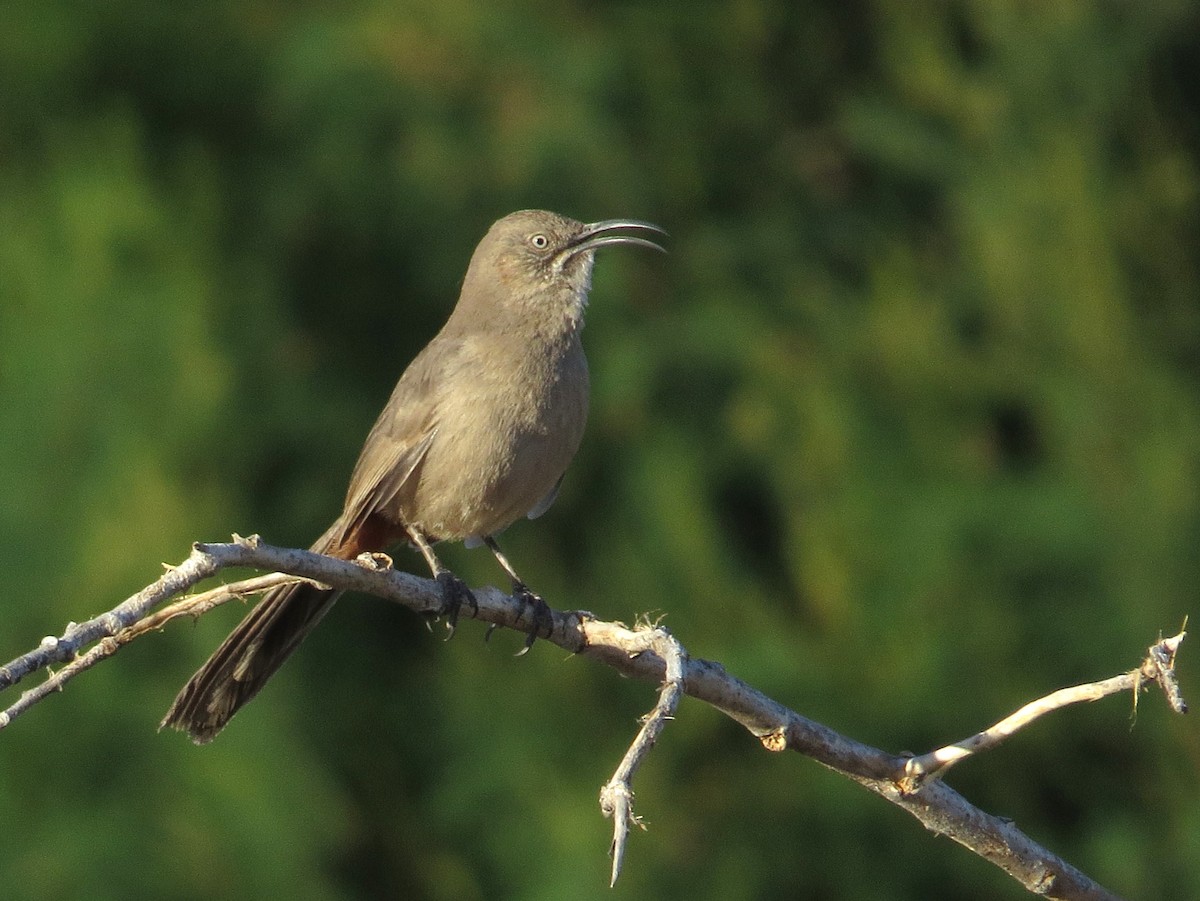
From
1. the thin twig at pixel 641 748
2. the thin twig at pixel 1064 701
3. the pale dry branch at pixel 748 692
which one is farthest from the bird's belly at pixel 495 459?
the thin twig at pixel 1064 701

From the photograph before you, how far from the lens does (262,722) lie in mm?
8859

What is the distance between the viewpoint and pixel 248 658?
521 cm

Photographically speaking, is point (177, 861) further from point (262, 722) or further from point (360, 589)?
point (360, 589)

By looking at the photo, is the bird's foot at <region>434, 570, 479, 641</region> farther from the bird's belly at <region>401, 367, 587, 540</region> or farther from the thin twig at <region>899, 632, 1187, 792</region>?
the thin twig at <region>899, 632, 1187, 792</region>

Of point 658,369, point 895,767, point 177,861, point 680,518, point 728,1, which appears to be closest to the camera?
point 895,767

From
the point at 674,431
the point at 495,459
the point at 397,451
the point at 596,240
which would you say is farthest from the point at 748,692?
the point at 674,431

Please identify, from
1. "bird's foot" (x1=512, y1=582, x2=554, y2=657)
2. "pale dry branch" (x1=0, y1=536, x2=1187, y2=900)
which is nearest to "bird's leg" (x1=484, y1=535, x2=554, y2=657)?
"bird's foot" (x1=512, y1=582, x2=554, y2=657)

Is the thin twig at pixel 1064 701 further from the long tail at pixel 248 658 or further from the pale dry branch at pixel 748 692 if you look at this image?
the long tail at pixel 248 658

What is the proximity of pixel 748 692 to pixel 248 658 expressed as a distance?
199 cm

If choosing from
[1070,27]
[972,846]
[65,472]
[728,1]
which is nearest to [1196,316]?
[1070,27]

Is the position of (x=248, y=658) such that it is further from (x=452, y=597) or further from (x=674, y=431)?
(x=674, y=431)

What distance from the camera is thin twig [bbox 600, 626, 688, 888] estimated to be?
301 centimetres

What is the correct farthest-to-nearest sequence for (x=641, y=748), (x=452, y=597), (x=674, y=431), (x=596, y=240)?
(x=674, y=431), (x=596, y=240), (x=452, y=597), (x=641, y=748)

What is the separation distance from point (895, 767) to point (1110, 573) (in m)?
5.48
